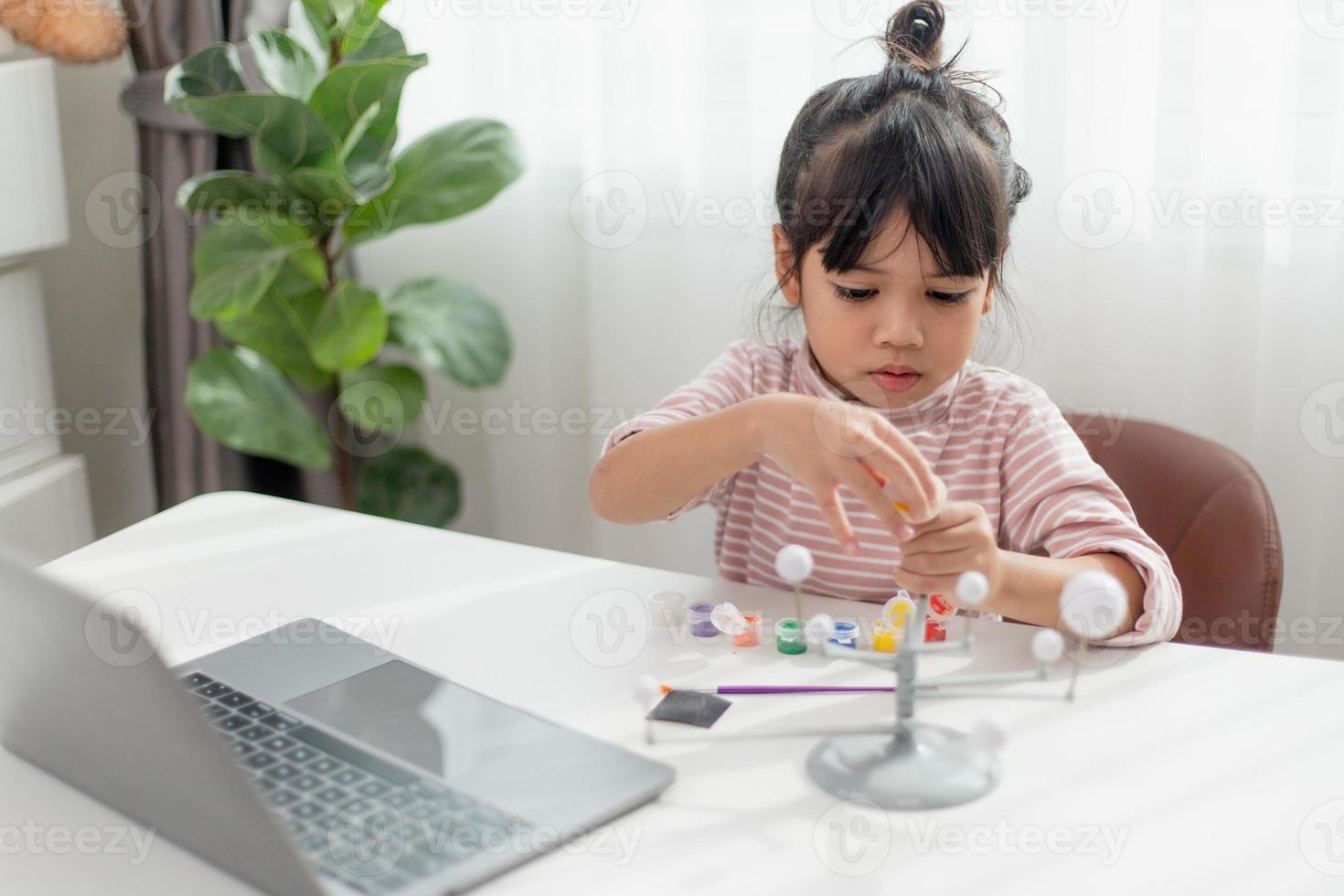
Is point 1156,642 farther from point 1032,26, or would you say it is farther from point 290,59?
point 290,59

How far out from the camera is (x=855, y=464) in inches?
36.6

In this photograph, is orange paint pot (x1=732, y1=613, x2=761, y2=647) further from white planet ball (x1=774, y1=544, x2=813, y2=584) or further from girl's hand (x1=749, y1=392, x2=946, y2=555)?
white planet ball (x1=774, y1=544, x2=813, y2=584)

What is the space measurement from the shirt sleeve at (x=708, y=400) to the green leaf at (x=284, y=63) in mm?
747

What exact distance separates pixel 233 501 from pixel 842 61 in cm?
102

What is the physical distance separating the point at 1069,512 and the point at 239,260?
1212mm

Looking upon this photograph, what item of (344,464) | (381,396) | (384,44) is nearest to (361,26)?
(384,44)

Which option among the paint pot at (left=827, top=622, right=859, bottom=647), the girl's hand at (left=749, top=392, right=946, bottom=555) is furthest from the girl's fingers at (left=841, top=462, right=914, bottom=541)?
the paint pot at (left=827, top=622, right=859, bottom=647)

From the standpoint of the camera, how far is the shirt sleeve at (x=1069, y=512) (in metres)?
1.01

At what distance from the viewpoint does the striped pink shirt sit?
1163 mm

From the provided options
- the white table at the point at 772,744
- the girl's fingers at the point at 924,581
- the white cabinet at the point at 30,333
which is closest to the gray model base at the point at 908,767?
the white table at the point at 772,744

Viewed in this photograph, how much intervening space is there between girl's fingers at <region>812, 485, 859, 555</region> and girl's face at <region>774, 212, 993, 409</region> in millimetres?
240

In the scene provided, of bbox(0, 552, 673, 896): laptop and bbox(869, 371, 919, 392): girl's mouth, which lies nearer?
bbox(0, 552, 673, 896): laptop

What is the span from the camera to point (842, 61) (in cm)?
179

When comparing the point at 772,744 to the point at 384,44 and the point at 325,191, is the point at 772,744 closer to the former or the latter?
the point at 325,191
